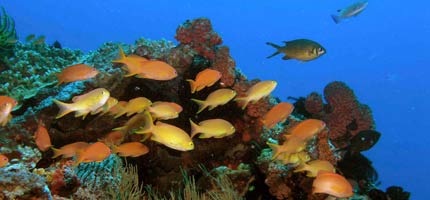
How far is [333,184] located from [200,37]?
12.3 ft

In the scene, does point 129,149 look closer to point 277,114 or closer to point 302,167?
point 277,114

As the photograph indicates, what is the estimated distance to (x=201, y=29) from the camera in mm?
7023

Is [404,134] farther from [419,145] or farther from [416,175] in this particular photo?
[416,175]

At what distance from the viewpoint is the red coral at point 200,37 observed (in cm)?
692

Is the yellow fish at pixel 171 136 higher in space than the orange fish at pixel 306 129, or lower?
lower

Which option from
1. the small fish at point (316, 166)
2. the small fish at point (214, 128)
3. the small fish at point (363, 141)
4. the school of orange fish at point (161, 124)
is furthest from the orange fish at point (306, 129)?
the small fish at point (363, 141)

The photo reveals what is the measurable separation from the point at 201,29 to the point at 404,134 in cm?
12483

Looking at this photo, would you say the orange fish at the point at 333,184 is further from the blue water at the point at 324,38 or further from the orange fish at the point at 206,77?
the blue water at the point at 324,38

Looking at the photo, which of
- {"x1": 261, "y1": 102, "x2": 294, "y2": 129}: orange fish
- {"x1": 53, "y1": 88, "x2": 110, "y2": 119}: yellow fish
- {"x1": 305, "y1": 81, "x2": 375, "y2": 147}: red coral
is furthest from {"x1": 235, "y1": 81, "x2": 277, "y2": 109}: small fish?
{"x1": 305, "y1": 81, "x2": 375, "y2": 147}: red coral

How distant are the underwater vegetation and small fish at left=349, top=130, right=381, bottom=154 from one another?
0.08 ft

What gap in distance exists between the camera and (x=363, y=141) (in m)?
7.86

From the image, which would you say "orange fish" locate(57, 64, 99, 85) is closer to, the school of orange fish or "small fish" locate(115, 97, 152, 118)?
the school of orange fish

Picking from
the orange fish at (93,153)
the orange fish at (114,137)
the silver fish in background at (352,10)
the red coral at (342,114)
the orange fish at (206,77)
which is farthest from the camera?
the silver fish in background at (352,10)

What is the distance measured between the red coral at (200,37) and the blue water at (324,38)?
109 meters
